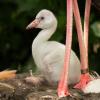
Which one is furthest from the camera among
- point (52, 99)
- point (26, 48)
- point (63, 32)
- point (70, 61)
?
point (26, 48)

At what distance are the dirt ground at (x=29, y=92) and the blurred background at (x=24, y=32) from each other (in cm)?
91

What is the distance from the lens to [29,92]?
10.2 feet

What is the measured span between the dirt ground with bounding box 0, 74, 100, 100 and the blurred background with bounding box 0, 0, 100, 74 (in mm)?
905

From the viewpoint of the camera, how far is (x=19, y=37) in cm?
490

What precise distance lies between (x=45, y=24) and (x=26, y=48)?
1.54 metres

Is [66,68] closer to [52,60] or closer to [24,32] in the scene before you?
[52,60]

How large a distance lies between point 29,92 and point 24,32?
6.09 ft

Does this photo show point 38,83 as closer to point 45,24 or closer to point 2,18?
point 45,24

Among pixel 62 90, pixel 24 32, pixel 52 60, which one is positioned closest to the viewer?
pixel 62 90

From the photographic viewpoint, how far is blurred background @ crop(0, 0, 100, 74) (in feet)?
14.3

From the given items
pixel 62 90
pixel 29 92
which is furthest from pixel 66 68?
pixel 29 92

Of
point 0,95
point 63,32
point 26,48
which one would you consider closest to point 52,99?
point 0,95

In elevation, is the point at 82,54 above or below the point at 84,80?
above

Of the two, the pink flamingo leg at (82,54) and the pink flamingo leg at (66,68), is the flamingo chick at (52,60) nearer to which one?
the pink flamingo leg at (82,54)
